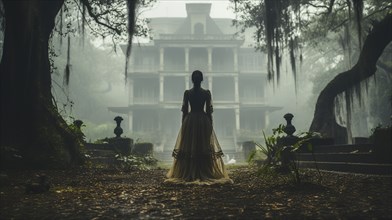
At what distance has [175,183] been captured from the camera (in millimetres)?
5207

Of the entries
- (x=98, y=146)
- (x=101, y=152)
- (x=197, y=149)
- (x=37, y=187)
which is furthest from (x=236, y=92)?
(x=37, y=187)

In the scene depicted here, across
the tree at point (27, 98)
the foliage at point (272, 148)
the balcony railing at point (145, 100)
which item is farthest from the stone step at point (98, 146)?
the balcony railing at point (145, 100)

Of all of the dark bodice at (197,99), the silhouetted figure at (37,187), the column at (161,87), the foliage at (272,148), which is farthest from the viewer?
A: the column at (161,87)

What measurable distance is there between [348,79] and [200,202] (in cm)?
1109

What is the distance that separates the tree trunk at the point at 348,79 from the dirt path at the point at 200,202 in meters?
7.76

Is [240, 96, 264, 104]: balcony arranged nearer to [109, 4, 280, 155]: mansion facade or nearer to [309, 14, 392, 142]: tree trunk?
[109, 4, 280, 155]: mansion facade

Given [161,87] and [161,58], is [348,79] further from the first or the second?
[161,58]

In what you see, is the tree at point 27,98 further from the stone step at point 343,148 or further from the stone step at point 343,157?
the stone step at point 343,148

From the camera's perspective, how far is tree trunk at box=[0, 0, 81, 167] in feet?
19.6

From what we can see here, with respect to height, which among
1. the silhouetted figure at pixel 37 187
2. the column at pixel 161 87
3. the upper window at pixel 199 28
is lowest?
the silhouetted figure at pixel 37 187

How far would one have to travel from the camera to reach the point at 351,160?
23.7ft

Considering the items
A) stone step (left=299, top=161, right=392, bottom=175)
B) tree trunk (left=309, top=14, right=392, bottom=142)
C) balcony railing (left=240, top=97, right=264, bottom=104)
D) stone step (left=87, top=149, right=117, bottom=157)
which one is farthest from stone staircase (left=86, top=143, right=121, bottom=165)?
balcony railing (left=240, top=97, right=264, bottom=104)

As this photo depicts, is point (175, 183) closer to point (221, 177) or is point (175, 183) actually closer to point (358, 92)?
point (221, 177)

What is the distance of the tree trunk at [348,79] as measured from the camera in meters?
11.4
